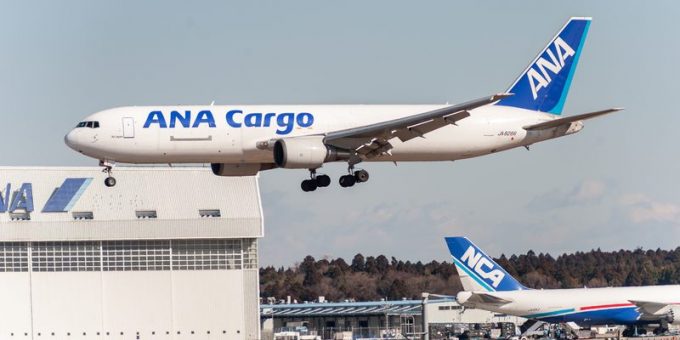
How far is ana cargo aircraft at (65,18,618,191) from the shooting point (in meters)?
69.3

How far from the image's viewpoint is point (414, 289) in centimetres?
18388

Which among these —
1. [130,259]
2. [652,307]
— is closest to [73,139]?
[130,259]

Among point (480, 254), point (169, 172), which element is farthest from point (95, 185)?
point (480, 254)

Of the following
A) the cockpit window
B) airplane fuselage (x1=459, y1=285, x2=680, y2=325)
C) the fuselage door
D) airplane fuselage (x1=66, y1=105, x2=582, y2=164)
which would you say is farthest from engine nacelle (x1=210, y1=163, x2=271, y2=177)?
airplane fuselage (x1=459, y1=285, x2=680, y2=325)

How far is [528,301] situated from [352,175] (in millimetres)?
38984

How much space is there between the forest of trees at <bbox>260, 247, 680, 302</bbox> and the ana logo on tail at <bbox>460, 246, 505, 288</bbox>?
64.4m

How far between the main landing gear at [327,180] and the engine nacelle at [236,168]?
2496 mm

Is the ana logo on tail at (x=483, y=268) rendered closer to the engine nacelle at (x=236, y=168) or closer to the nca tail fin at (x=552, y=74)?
the nca tail fin at (x=552, y=74)

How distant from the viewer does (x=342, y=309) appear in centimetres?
14962

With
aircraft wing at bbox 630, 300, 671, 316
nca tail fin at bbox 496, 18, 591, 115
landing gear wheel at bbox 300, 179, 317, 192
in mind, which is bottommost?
aircraft wing at bbox 630, 300, 671, 316

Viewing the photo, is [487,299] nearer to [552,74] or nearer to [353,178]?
[552,74]

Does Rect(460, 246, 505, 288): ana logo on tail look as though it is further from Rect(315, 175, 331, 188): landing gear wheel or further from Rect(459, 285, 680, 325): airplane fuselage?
Rect(315, 175, 331, 188): landing gear wheel

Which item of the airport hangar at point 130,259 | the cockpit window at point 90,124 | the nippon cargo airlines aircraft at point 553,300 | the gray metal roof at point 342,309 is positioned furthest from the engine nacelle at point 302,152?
the gray metal roof at point 342,309

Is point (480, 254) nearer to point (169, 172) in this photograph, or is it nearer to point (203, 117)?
point (169, 172)
